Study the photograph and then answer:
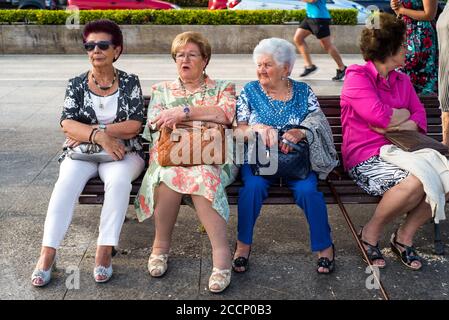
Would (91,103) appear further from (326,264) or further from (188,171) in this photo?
(326,264)

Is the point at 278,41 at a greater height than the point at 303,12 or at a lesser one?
greater

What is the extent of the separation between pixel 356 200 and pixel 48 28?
972 cm

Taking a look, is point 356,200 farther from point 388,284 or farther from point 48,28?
point 48,28

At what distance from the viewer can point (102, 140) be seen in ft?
12.3

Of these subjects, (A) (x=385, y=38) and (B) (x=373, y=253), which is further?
(A) (x=385, y=38)

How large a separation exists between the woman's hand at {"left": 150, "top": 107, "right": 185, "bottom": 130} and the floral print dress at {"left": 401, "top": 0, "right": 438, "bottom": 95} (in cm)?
238

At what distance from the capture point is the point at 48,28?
12.0m

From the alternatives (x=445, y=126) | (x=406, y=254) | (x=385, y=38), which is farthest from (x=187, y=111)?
(x=445, y=126)

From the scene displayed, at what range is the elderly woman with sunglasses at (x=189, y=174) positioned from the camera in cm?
350

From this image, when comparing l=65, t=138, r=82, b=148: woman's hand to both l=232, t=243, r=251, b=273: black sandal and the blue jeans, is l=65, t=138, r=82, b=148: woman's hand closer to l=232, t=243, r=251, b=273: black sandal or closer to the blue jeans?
the blue jeans

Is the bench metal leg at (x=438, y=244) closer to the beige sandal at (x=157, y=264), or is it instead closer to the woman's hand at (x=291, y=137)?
the woman's hand at (x=291, y=137)

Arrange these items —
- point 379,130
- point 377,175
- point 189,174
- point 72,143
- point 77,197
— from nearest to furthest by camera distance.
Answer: point 189,174 → point 77,197 → point 377,175 → point 72,143 → point 379,130

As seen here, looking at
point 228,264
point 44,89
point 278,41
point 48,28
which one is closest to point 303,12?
point 48,28

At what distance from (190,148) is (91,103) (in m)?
0.78
